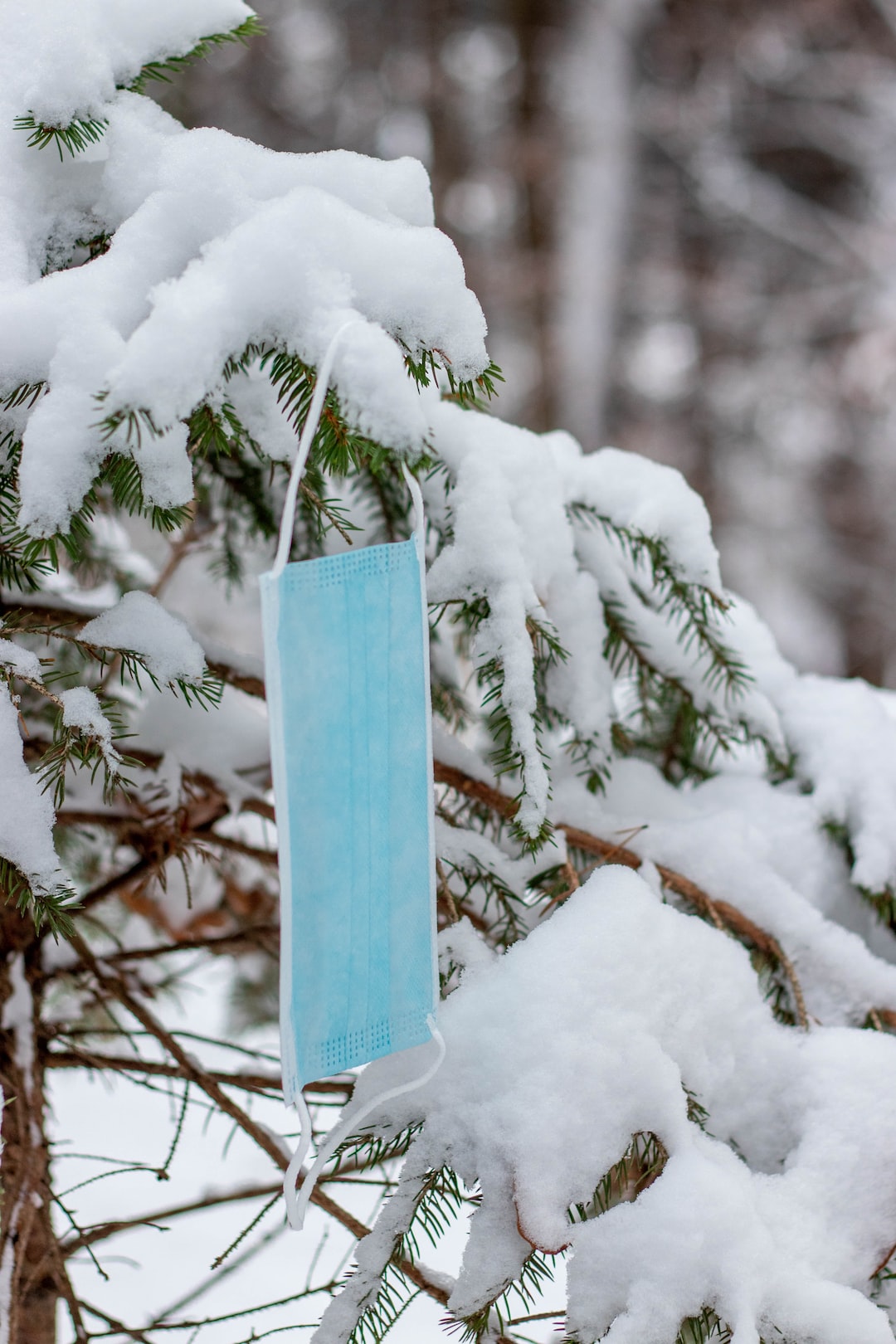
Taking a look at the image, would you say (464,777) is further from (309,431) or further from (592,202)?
(592,202)

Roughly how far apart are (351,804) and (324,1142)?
183 mm

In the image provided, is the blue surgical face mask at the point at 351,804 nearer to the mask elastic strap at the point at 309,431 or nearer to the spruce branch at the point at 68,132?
the mask elastic strap at the point at 309,431

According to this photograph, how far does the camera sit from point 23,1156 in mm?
672

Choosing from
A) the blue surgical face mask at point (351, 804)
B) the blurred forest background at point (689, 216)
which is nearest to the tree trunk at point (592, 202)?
the blurred forest background at point (689, 216)

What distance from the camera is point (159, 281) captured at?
52 centimetres

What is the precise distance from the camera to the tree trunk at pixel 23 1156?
0.65 m

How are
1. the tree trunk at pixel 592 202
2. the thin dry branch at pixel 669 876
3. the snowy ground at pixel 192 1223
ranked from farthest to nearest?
1. the tree trunk at pixel 592 202
2. the snowy ground at pixel 192 1223
3. the thin dry branch at pixel 669 876

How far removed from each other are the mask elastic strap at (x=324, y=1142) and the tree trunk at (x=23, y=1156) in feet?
0.69

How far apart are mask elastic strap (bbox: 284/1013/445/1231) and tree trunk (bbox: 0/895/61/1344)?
21 cm

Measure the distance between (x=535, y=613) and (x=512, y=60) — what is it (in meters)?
4.26

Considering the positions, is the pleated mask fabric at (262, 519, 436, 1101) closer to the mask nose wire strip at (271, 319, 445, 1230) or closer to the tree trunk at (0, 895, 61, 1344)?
the mask nose wire strip at (271, 319, 445, 1230)

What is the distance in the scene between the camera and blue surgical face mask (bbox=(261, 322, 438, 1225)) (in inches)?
20.4

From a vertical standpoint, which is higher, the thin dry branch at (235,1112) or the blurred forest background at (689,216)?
the blurred forest background at (689,216)

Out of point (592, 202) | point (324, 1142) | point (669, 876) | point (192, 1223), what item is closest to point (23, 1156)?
point (324, 1142)
